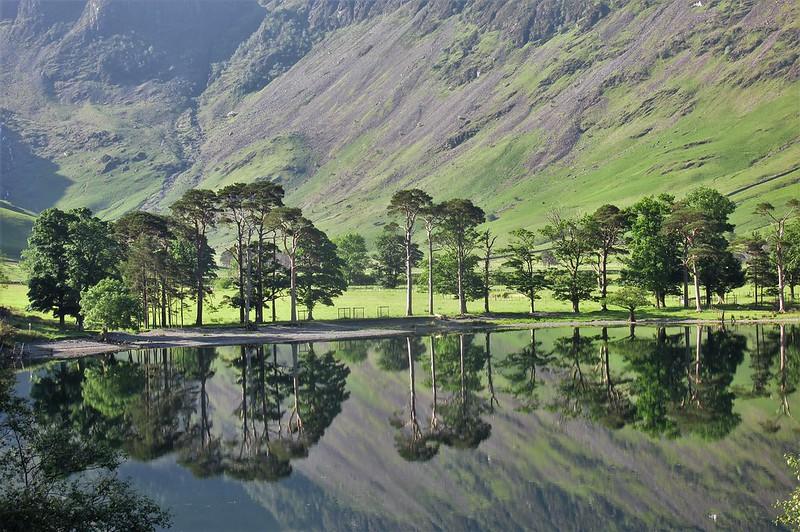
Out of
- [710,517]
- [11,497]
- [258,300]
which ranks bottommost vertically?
[710,517]

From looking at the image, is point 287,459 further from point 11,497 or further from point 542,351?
point 542,351

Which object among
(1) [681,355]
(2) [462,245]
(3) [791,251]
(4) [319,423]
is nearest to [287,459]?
(4) [319,423]

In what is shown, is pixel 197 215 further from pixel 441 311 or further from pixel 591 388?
pixel 591 388

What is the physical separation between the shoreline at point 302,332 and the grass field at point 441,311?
10.4 feet

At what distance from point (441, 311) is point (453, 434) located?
76973 millimetres

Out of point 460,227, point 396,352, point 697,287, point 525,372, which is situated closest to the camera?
point 525,372

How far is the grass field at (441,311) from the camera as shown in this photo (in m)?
106

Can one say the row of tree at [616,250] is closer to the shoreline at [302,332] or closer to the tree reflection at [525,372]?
the shoreline at [302,332]

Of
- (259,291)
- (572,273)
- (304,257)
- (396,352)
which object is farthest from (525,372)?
(304,257)

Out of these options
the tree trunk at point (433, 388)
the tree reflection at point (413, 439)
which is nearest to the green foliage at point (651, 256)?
the tree trunk at point (433, 388)

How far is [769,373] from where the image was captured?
65875 mm

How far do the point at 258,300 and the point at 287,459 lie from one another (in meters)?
70.1

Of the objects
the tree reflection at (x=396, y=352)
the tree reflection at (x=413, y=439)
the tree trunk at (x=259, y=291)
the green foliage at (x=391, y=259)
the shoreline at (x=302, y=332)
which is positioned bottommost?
the tree reflection at (x=413, y=439)

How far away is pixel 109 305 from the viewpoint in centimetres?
9275
